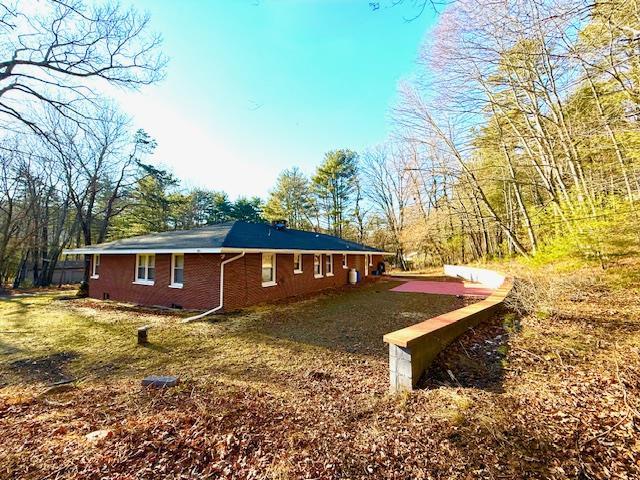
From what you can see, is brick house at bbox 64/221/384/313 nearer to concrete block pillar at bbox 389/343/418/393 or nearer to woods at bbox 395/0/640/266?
woods at bbox 395/0/640/266

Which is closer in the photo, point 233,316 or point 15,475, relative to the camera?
point 15,475

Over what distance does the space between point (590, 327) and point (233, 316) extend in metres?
8.37

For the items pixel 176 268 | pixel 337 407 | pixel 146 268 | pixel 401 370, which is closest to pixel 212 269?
pixel 176 268

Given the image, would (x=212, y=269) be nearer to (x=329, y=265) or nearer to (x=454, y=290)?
(x=329, y=265)

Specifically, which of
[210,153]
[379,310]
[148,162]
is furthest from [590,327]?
[148,162]

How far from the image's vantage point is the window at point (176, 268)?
35.0ft

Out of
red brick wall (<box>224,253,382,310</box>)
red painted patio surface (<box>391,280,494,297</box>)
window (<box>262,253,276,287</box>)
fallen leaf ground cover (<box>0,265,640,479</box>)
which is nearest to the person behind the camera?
fallen leaf ground cover (<box>0,265,640,479</box>)

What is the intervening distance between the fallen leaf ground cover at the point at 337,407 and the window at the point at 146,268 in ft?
16.8

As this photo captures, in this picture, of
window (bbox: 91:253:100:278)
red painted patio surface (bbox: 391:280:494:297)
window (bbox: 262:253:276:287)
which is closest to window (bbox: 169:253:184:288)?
window (bbox: 262:253:276:287)

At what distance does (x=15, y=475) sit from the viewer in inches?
92.7

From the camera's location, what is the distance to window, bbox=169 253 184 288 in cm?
1067

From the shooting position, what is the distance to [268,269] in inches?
456

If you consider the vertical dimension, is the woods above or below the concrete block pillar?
above

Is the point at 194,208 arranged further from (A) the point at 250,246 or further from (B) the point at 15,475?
(B) the point at 15,475
